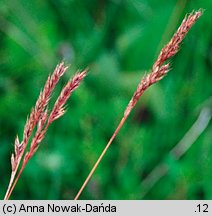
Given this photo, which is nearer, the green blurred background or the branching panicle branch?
the branching panicle branch

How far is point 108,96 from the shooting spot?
1.72 m

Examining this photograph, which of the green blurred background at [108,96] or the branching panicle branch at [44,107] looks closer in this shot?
the branching panicle branch at [44,107]

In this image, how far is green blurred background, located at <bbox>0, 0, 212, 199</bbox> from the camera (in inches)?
60.1

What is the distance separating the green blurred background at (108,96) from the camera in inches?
60.1

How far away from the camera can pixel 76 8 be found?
1.85 meters

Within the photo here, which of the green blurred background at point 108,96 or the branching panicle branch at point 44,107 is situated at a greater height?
the green blurred background at point 108,96

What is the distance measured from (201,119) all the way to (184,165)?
0.58 ft

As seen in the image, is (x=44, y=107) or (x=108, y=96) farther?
(x=108, y=96)

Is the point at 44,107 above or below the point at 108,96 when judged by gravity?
below

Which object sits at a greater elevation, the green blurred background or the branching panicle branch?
the green blurred background

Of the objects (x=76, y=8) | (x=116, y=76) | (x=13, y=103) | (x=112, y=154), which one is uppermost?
(x=76, y=8)
